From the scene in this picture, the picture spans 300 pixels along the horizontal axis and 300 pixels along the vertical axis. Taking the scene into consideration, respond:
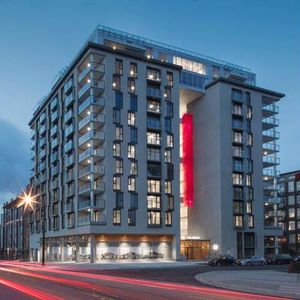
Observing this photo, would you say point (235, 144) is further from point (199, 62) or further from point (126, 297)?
point (126, 297)

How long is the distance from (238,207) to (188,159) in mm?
12739

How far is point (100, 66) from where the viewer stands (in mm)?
83500

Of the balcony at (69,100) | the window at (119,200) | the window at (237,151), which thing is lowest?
the window at (119,200)

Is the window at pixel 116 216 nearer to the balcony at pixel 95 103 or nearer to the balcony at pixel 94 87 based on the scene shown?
the balcony at pixel 95 103

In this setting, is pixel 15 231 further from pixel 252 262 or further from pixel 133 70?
pixel 252 262

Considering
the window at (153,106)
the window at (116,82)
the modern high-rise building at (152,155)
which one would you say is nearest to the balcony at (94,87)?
the modern high-rise building at (152,155)

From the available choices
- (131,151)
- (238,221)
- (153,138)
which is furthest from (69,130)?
(238,221)

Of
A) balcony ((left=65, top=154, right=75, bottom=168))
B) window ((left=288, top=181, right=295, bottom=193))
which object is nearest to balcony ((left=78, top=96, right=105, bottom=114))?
balcony ((left=65, top=154, right=75, bottom=168))

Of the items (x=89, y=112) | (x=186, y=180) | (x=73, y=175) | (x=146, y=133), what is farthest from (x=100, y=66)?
(x=186, y=180)

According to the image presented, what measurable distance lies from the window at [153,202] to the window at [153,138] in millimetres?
8522

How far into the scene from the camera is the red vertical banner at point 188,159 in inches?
3740

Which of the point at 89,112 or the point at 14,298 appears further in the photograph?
the point at 89,112

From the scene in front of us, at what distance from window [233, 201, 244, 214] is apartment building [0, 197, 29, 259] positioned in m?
58.9

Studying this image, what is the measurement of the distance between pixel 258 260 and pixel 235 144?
2678cm
